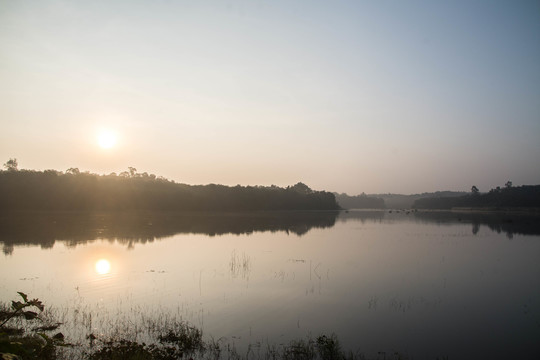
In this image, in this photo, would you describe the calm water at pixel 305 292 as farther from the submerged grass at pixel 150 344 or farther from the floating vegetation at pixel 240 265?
the submerged grass at pixel 150 344

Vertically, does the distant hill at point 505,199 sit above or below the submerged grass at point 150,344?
above

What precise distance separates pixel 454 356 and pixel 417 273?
11.5 meters

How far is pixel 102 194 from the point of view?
3406 inches

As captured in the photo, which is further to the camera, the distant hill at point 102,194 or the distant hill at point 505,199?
the distant hill at point 505,199

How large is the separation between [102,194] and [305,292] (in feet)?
267

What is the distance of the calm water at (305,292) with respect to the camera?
10867 mm

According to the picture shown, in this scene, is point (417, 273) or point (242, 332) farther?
point (417, 273)

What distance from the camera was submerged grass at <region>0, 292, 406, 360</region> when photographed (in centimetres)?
855

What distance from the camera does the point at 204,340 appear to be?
33.0 feet

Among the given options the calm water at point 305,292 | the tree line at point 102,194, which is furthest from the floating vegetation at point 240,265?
the tree line at point 102,194

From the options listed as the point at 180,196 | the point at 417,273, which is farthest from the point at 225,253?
the point at 180,196

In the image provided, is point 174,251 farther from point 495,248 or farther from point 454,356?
point 495,248

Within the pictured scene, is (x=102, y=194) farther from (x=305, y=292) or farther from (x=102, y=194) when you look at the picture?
(x=305, y=292)

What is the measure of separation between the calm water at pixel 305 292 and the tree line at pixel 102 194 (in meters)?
56.3
